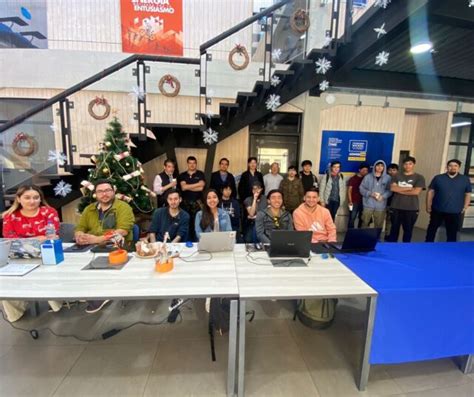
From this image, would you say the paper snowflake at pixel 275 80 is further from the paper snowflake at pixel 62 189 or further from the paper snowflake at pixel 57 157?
the paper snowflake at pixel 62 189

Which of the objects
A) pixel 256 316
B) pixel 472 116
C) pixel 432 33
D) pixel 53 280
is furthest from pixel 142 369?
pixel 472 116

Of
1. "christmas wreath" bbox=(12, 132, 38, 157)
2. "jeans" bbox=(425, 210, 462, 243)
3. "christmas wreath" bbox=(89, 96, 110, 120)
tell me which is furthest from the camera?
"christmas wreath" bbox=(89, 96, 110, 120)

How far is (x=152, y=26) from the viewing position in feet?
14.1

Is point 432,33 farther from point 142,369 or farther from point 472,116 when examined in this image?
point 142,369

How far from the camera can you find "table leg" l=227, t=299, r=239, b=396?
4.71ft

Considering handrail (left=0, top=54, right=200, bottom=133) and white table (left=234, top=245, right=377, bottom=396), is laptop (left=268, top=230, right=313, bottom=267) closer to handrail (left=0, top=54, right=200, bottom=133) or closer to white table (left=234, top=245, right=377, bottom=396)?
white table (left=234, top=245, right=377, bottom=396)

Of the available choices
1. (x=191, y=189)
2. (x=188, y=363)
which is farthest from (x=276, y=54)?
(x=188, y=363)

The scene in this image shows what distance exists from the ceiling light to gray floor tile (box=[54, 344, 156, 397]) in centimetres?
505

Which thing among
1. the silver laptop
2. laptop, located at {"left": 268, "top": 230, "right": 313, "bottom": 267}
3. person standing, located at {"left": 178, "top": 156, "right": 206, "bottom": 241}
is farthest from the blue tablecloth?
person standing, located at {"left": 178, "top": 156, "right": 206, "bottom": 241}

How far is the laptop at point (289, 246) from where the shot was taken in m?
1.86

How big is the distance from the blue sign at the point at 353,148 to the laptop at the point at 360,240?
9.87 feet

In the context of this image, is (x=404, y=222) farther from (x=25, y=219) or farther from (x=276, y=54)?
(x=25, y=219)

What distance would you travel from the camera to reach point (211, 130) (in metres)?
3.86

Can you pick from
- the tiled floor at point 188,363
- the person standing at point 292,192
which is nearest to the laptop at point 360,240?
the tiled floor at point 188,363
